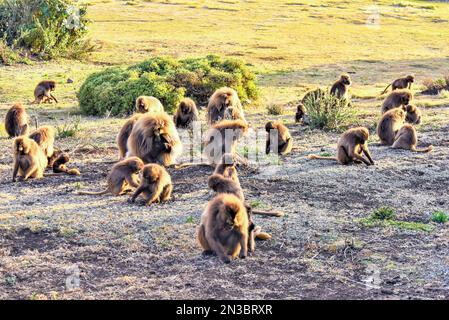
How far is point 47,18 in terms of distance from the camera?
29328 millimetres

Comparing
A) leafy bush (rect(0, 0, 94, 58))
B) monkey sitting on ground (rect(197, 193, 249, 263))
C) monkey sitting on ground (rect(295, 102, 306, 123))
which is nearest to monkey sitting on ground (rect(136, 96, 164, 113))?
monkey sitting on ground (rect(295, 102, 306, 123))

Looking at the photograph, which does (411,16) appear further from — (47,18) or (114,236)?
(114,236)

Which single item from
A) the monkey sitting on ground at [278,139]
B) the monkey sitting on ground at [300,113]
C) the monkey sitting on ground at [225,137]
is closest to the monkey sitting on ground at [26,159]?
the monkey sitting on ground at [225,137]

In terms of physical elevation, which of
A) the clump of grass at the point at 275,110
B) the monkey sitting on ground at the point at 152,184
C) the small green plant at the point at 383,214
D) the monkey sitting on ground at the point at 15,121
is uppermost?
the monkey sitting on ground at the point at 152,184

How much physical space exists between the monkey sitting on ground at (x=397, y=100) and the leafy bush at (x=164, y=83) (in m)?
4.47

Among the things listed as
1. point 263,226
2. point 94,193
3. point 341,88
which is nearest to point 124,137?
point 94,193

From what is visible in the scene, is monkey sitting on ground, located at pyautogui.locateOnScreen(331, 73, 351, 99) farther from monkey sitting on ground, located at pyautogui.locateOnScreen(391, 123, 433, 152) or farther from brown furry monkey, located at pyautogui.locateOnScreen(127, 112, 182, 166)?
brown furry monkey, located at pyautogui.locateOnScreen(127, 112, 182, 166)

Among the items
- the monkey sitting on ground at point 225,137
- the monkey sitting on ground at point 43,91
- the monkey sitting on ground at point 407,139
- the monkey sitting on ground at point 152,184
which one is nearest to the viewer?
the monkey sitting on ground at point 152,184

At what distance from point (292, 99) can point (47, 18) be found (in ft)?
36.9

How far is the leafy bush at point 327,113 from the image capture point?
669 inches

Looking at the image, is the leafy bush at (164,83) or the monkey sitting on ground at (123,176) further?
the leafy bush at (164,83)

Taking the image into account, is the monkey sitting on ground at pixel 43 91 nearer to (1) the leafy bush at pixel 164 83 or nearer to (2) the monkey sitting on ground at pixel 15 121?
(1) the leafy bush at pixel 164 83

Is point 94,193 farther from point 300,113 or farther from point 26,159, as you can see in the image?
point 300,113

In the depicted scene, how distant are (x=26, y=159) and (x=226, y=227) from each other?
5049mm
